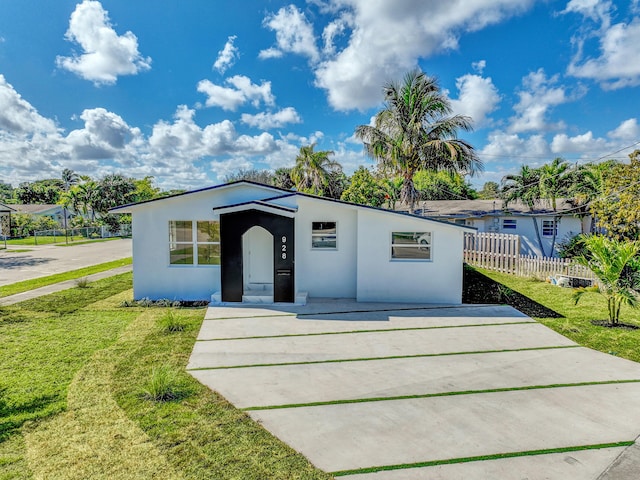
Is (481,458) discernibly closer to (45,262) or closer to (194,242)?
(194,242)

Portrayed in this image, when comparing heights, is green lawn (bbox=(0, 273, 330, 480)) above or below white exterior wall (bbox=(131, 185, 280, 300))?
below

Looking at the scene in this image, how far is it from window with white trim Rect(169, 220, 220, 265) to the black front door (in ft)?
2.91

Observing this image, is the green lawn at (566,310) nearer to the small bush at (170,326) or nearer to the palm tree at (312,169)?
the small bush at (170,326)

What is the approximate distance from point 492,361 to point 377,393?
2.63 m

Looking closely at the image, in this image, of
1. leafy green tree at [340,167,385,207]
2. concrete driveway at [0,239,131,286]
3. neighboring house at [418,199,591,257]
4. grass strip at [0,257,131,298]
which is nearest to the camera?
grass strip at [0,257,131,298]

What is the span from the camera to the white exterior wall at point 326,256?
442 inches

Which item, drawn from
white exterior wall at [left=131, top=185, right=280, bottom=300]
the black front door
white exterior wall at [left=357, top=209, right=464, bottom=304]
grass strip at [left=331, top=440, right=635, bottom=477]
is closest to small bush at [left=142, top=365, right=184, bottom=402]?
grass strip at [left=331, top=440, right=635, bottom=477]

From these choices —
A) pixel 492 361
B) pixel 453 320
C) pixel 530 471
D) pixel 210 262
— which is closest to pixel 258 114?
pixel 210 262

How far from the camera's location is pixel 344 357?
6.63 m

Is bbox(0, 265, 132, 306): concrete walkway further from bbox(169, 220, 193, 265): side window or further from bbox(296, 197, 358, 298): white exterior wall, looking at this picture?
bbox(296, 197, 358, 298): white exterior wall

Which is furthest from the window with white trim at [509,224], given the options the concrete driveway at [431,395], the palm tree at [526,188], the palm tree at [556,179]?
Result: the concrete driveway at [431,395]

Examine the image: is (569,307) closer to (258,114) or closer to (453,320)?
(453,320)

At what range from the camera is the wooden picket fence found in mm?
13480

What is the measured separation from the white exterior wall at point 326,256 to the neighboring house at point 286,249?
0.03 meters
